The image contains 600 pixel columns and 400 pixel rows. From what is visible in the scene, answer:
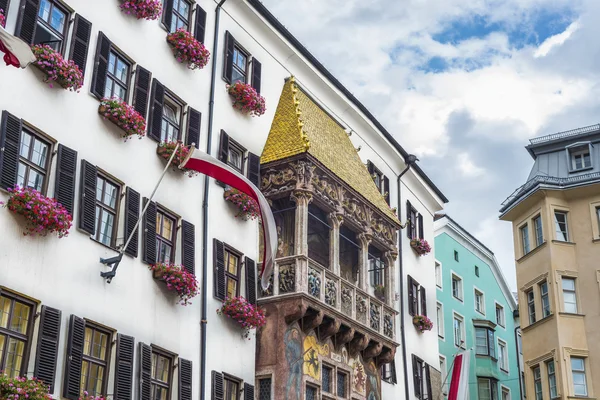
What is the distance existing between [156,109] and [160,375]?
6.69m

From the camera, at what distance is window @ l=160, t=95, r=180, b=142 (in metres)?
24.0

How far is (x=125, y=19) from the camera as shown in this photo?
2320 cm

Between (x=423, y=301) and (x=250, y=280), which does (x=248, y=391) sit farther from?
(x=423, y=301)

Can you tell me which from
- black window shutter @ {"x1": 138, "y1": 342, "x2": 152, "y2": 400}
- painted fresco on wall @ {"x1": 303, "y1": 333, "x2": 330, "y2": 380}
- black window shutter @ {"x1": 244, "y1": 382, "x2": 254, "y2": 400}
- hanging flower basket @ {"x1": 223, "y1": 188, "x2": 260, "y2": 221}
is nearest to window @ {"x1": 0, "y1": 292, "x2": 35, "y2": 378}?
black window shutter @ {"x1": 138, "y1": 342, "x2": 152, "y2": 400}

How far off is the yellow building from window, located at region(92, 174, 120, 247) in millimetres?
21708

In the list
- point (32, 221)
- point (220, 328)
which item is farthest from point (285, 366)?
point (32, 221)

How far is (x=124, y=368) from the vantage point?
20094mm

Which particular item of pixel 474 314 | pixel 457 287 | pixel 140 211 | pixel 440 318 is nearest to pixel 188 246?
pixel 140 211

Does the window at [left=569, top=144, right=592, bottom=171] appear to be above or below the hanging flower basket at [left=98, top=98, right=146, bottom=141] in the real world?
above

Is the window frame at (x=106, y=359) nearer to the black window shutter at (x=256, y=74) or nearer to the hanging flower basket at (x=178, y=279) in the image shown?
the hanging flower basket at (x=178, y=279)

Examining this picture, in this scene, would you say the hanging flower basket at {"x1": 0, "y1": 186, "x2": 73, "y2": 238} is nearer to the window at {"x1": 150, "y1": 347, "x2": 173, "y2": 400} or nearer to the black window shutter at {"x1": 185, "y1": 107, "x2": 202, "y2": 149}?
the window at {"x1": 150, "y1": 347, "x2": 173, "y2": 400}

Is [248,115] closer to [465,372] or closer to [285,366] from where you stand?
[285,366]

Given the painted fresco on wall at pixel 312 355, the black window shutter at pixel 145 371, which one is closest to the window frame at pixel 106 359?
the black window shutter at pixel 145 371

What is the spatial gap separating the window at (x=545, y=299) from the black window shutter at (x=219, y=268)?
60.7ft
